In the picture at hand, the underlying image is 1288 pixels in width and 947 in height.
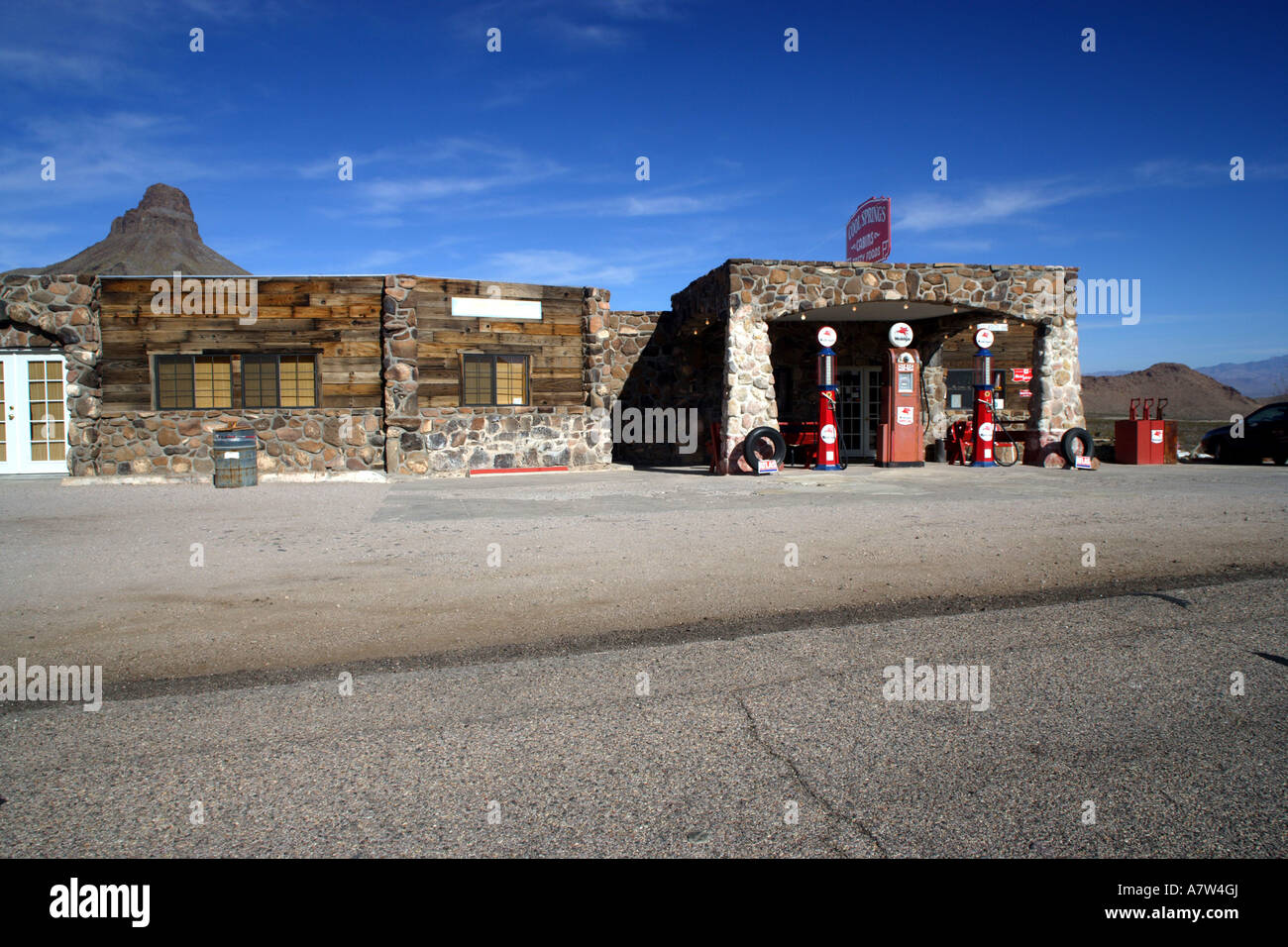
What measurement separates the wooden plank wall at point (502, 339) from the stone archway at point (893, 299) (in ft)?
15.2

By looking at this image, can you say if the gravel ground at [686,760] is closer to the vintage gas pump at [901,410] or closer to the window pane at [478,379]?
the vintage gas pump at [901,410]

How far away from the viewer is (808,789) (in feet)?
10.2

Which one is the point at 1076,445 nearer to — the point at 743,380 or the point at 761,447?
the point at 761,447

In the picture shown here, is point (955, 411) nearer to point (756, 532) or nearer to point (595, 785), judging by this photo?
point (756, 532)

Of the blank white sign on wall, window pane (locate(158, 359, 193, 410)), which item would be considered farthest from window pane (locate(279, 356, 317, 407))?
the blank white sign on wall

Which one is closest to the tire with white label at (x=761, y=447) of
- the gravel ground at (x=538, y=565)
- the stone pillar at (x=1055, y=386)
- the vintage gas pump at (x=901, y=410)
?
the vintage gas pump at (x=901, y=410)

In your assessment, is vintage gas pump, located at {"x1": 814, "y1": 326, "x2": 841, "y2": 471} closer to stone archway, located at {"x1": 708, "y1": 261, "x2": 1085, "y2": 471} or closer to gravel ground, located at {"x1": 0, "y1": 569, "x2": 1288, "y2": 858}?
stone archway, located at {"x1": 708, "y1": 261, "x2": 1085, "y2": 471}

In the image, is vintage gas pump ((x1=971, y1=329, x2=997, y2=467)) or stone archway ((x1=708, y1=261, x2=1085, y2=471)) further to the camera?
vintage gas pump ((x1=971, y1=329, x2=997, y2=467))

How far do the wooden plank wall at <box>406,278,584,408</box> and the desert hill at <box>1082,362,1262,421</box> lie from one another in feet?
227

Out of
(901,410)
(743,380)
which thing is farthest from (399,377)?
(901,410)

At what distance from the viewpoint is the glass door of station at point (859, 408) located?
2289 centimetres

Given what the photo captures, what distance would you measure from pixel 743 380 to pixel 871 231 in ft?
37.9

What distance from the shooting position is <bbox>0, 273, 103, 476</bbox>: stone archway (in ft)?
55.8
